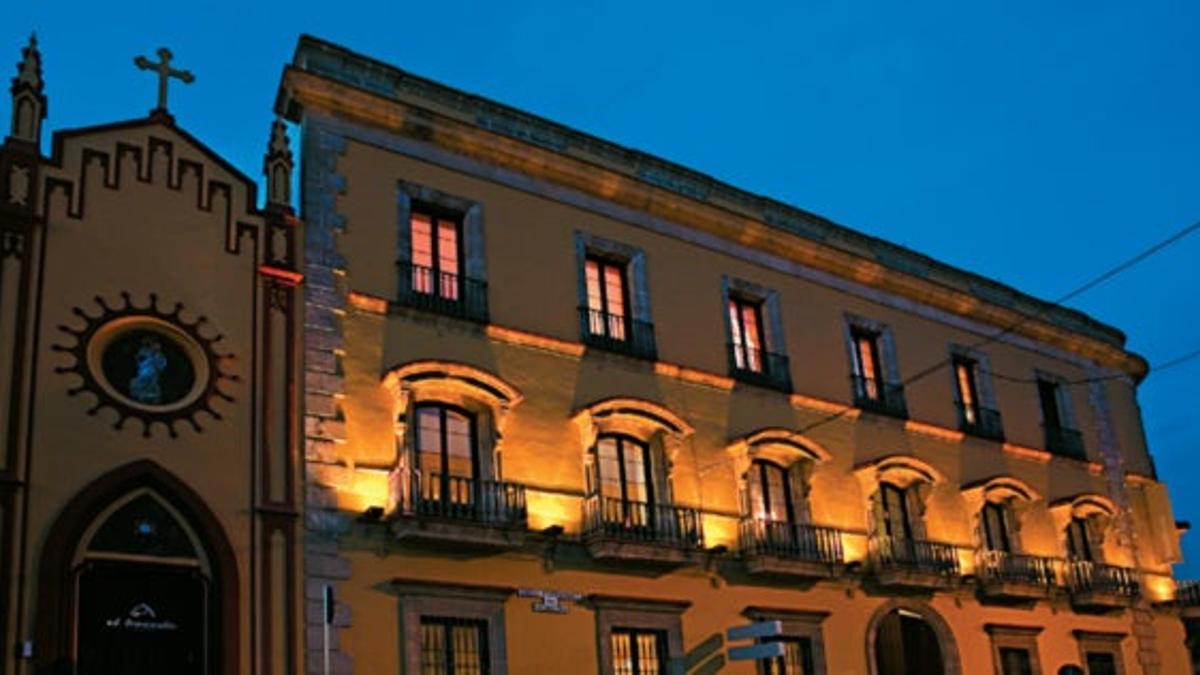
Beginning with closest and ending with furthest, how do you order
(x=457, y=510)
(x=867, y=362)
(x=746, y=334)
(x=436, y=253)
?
(x=457, y=510), (x=436, y=253), (x=746, y=334), (x=867, y=362)

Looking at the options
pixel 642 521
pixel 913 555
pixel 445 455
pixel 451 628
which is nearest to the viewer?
pixel 451 628

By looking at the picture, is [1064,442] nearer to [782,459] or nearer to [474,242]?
[782,459]

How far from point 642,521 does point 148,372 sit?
346 inches

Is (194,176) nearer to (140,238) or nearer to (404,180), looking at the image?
(140,238)

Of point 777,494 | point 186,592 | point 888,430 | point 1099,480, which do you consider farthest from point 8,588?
point 1099,480

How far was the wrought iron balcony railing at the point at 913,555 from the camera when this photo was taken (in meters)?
25.7

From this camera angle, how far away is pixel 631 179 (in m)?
25.0

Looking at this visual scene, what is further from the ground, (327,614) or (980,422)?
(980,422)

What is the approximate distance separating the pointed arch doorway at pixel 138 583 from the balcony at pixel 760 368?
37.4 ft

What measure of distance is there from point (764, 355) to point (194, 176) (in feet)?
39.7

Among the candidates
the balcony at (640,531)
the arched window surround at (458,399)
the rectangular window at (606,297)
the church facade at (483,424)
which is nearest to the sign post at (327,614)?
the church facade at (483,424)

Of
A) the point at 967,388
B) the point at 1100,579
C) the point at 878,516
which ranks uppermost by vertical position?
the point at 967,388

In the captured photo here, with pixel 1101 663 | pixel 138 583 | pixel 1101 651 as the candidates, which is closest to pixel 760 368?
pixel 1101 651

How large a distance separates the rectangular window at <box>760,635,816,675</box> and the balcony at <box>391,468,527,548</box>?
608 centimetres
